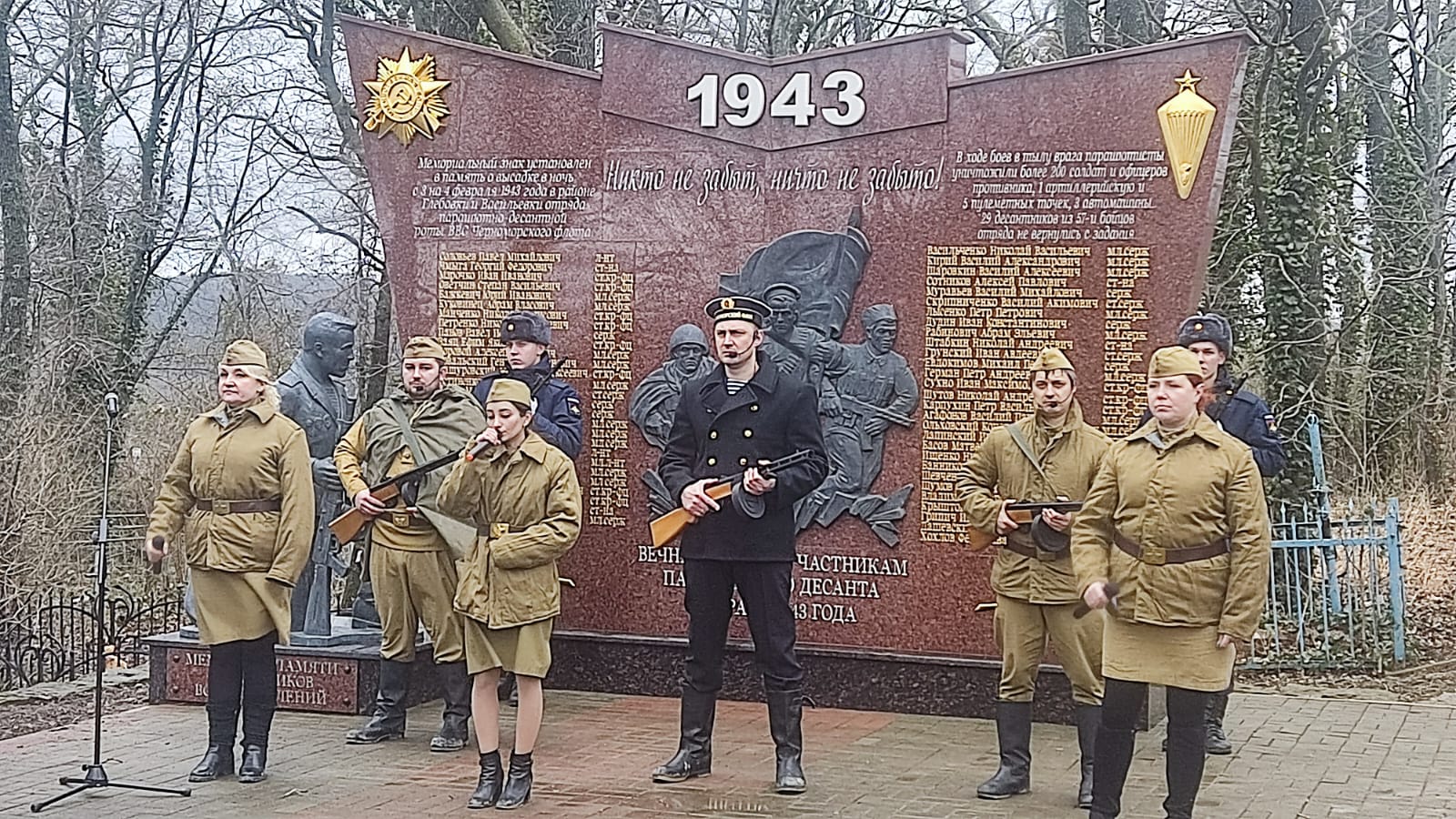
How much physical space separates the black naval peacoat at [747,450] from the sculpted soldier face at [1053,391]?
946 millimetres

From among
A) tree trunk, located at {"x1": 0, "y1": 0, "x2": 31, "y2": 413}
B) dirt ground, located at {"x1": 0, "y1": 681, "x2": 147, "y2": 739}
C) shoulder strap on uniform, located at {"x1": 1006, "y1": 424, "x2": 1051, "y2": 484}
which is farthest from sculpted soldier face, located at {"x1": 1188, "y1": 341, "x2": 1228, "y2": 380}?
tree trunk, located at {"x1": 0, "y1": 0, "x2": 31, "y2": 413}

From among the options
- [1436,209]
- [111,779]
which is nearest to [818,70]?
[111,779]

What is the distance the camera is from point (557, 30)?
17391 mm

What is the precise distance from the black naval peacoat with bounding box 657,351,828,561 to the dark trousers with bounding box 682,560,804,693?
79mm

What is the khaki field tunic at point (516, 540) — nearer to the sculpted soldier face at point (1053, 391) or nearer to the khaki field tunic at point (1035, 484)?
the khaki field tunic at point (1035, 484)

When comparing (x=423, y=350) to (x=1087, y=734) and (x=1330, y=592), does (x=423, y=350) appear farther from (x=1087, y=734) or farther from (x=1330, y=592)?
(x=1330, y=592)

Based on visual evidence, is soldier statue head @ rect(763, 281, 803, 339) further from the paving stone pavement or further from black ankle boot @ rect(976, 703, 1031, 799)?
black ankle boot @ rect(976, 703, 1031, 799)

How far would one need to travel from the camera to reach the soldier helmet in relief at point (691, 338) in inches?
399

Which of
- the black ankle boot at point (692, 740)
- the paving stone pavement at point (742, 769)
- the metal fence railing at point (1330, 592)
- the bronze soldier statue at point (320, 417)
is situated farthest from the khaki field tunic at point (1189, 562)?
the metal fence railing at point (1330, 592)

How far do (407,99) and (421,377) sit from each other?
257cm

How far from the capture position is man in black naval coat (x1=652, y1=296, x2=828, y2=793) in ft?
25.4

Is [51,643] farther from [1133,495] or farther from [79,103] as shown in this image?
[79,103]

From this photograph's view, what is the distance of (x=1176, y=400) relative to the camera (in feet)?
21.8

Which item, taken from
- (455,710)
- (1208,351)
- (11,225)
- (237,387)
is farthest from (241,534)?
(11,225)
